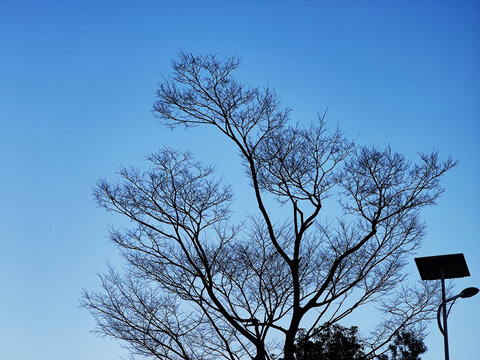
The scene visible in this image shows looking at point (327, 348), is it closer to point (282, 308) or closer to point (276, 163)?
point (282, 308)

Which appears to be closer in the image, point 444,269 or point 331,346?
point 444,269

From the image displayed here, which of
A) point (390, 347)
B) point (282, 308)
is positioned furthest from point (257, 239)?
point (390, 347)

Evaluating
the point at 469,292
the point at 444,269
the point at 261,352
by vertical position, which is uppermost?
the point at 444,269

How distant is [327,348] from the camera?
1116cm

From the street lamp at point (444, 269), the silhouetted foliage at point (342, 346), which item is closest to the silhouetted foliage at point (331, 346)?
the silhouetted foliage at point (342, 346)

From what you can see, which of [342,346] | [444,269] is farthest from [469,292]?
[342,346]

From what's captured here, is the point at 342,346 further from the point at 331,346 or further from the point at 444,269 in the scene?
the point at 444,269

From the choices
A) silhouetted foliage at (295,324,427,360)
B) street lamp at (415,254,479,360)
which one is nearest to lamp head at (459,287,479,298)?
street lamp at (415,254,479,360)

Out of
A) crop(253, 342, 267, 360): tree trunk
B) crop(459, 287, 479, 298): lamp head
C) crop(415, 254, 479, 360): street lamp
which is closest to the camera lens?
crop(415, 254, 479, 360): street lamp

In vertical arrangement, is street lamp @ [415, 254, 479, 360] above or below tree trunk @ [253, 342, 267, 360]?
above

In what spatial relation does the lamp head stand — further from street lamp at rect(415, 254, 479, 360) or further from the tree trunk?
the tree trunk

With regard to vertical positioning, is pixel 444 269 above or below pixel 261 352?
above

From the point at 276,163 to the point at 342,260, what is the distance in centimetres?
242

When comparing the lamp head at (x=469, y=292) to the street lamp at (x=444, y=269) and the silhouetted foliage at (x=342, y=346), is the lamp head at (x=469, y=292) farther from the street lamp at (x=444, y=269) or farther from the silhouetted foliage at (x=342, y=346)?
the silhouetted foliage at (x=342, y=346)
